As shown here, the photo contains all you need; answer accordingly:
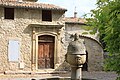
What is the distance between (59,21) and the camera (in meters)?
20.2

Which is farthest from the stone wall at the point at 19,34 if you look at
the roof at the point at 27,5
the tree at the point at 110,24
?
the tree at the point at 110,24

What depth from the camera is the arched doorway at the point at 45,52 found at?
19828 millimetres

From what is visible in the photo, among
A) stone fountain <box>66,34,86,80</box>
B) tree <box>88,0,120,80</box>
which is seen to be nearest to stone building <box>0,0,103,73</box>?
stone fountain <box>66,34,86,80</box>

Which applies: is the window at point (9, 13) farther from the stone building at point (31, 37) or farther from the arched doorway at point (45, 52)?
the arched doorway at point (45, 52)

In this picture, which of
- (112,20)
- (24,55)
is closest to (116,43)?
(112,20)

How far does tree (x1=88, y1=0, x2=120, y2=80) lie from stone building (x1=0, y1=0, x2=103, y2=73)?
1397 centimetres

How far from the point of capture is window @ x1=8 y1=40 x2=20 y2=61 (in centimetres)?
1908

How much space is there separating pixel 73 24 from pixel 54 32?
220 cm

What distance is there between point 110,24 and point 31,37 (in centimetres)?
1483

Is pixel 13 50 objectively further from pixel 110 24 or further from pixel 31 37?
pixel 110 24

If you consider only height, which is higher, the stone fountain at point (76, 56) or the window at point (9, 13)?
the window at point (9, 13)

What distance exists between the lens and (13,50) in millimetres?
19156

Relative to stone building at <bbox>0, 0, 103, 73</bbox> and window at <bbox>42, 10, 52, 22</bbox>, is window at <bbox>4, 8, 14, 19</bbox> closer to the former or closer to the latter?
stone building at <bbox>0, 0, 103, 73</bbox>

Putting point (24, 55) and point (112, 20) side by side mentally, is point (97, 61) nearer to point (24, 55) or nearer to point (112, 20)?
point (24, 55)
